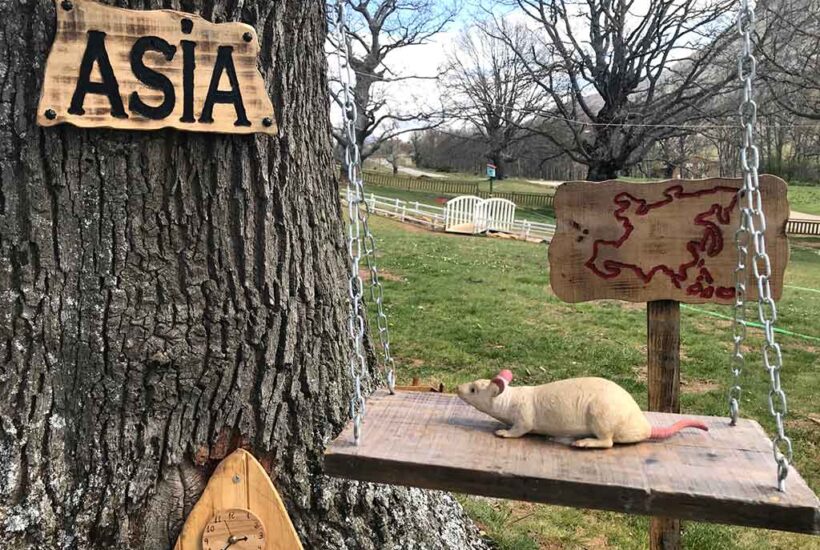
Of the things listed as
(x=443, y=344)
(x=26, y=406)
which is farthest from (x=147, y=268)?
(x=443, y=344)

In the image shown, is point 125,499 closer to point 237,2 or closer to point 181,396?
point 181,396

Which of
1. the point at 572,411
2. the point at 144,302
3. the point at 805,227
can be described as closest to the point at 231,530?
the point at 144,302

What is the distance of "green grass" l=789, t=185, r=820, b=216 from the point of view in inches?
1093

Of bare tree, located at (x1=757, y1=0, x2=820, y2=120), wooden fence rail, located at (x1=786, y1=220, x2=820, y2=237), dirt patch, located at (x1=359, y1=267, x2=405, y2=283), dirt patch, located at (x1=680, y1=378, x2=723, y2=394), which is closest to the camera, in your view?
dirt patch, located at (x1=680, y1=378, x2=723, y2=394)

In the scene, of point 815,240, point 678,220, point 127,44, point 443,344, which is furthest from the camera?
point 815,240

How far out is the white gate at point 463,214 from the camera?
16862mm

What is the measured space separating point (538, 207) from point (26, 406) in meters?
26.9

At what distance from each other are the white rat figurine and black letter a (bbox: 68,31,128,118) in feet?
4.08

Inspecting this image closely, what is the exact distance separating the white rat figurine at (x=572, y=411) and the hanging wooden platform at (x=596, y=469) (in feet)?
0.10

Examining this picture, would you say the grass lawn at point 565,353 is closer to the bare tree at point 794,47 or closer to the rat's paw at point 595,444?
the rat's paw at point 595,444

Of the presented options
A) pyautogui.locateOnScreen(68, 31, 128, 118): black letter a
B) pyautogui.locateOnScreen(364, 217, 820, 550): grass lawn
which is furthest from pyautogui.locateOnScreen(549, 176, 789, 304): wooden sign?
pyautogui.locateOnScreen(68, 31, 128, 118): black letter a

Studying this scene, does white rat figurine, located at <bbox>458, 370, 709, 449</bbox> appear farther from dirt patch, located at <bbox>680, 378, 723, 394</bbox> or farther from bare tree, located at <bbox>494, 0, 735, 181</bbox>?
bare tree, located at <bbox>494, 0, 735, 181</bbox>

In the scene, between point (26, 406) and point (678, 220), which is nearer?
point (26, 406)

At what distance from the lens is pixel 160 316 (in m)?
1.78
